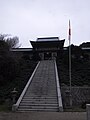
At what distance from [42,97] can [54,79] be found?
274 inches

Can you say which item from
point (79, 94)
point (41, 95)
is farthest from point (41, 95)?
point (79, 94)

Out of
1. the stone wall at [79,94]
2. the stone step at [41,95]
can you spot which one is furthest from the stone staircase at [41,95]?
the stone wall at [79,94]

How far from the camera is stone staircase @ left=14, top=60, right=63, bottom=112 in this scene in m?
17.5

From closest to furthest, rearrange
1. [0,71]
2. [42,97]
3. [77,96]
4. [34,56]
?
1. [42,97]
2. [77,96]
3. [0,71]
4. [34,56]

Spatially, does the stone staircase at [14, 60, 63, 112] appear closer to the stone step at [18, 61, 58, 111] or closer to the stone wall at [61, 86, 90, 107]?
the stone step at [18, 61, 58, 111]

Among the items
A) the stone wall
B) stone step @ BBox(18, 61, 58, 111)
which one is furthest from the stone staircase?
the stone wall

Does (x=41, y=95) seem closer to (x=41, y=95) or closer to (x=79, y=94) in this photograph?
(x=41, y=95)

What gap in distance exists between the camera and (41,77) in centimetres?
2812

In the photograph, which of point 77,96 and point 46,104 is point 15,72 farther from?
point 46,104

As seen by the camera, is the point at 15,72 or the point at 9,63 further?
the point at 15,72

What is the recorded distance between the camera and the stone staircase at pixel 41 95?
17.5m

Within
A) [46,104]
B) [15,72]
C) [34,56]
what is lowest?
[46,104]

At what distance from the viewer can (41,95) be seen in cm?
2066

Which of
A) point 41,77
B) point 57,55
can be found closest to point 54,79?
point 41,77
